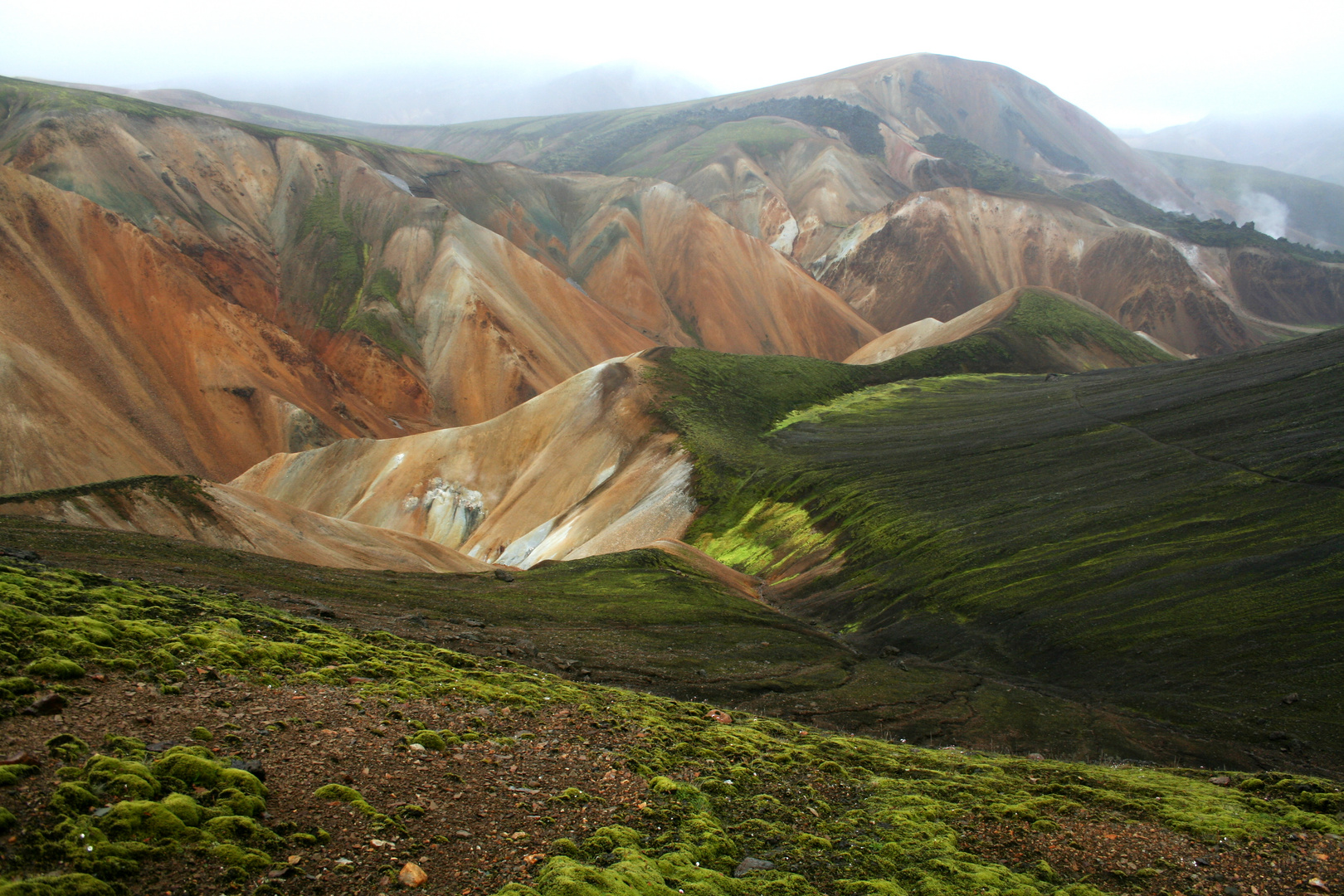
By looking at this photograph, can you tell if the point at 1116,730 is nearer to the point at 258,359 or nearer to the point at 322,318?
the point at 258,359

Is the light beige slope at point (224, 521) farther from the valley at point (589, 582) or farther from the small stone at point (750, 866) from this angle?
the small stone at point (750, 866)

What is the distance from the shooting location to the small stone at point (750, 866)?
12.0 m

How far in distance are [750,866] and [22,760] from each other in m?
9.65

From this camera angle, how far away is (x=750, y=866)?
12141 millimetres

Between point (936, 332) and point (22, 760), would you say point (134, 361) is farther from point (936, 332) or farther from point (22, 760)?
point (936, 332)

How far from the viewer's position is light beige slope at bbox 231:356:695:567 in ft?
209

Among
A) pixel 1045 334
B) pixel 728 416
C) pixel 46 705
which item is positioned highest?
pixel 1045 334

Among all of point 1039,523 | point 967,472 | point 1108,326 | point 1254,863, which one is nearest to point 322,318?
point 967,472

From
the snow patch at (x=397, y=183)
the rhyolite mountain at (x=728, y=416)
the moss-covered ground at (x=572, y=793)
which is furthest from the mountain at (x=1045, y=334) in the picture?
the moss-covered ground at (x=572, y=793)

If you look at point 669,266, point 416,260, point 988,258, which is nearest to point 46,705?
point 416,260

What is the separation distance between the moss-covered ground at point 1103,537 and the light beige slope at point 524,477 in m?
4.68

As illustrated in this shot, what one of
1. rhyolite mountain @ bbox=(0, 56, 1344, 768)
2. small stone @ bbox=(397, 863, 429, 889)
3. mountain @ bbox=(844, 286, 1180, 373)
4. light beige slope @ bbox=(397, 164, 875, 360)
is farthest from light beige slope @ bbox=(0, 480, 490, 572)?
light beige slope @ bbox=(397, 164, 875, 360)

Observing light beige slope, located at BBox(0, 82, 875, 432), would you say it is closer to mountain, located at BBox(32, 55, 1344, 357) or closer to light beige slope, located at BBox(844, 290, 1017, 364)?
mountain, located at BBox(32, 55, 1344, 357)

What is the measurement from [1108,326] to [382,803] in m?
117
